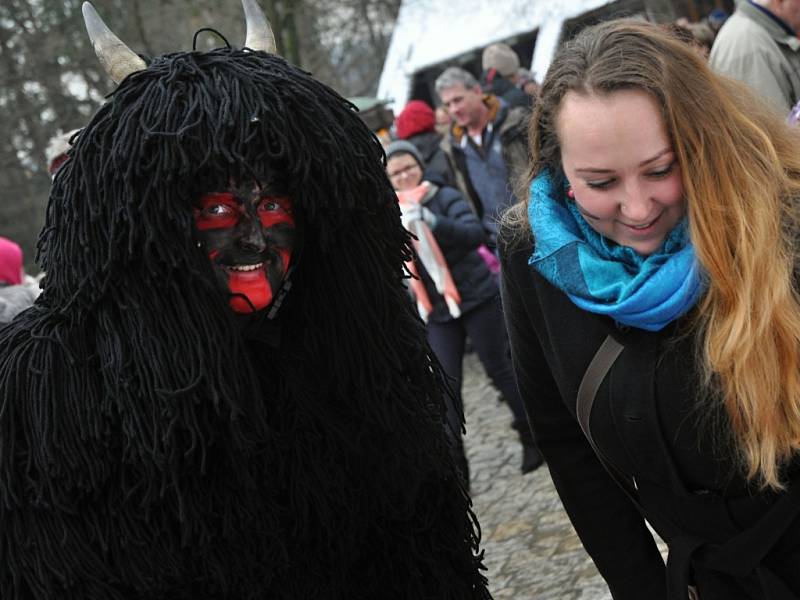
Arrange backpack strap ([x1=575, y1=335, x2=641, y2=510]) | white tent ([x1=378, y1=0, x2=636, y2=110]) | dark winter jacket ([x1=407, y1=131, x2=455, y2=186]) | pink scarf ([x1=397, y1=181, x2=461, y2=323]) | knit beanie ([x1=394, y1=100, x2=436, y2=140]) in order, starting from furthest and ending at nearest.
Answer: white tent ([x1=378, y1=0, x2=636, y2=110]) < knit beanie ([x1=394, y1=100, x2=436, y2=140]) < dark winter jacket ([x1=407, y1=131, x2=455, y2=186]) < pink scarf ([x1=397, y1=181, x2=461, y2=323]) < backpack strap ([x1=575, y1=335, x2=641, y2=510])

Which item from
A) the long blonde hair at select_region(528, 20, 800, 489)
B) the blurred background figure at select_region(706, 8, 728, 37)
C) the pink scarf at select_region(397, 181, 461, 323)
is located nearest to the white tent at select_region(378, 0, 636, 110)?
the blurred background figure at select_region(706, 8, 728, 37)

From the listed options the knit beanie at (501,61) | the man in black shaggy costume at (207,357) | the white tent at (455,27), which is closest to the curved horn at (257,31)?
the man in black shaggy costume at (207,357)

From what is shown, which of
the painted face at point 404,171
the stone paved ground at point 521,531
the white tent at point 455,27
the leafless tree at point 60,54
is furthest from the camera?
the leafless tree at point 60,54

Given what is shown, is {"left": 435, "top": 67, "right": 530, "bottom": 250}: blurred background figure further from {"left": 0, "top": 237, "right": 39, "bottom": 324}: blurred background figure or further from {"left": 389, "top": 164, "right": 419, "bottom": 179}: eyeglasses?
{"left": 0, "top": 237, "right": 39, "bottom": 324}: blurred background figure

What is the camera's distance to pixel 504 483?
20.5ft

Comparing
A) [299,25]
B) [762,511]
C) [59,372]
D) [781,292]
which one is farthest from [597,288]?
[299,25]

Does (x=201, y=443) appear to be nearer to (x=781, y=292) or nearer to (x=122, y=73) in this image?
(x=122, y=73)

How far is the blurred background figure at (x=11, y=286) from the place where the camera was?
13.5 feet

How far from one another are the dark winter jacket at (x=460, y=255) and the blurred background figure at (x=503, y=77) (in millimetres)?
2237

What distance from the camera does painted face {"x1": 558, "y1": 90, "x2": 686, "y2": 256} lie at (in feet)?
6.76

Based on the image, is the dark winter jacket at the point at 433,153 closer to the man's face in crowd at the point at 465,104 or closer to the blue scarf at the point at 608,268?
the man's face in crowd at the point at 465,104

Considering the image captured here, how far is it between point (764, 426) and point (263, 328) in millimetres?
1126

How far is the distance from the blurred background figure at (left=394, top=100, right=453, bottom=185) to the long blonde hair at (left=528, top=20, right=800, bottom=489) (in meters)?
4.99

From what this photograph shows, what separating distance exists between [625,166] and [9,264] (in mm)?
3352
